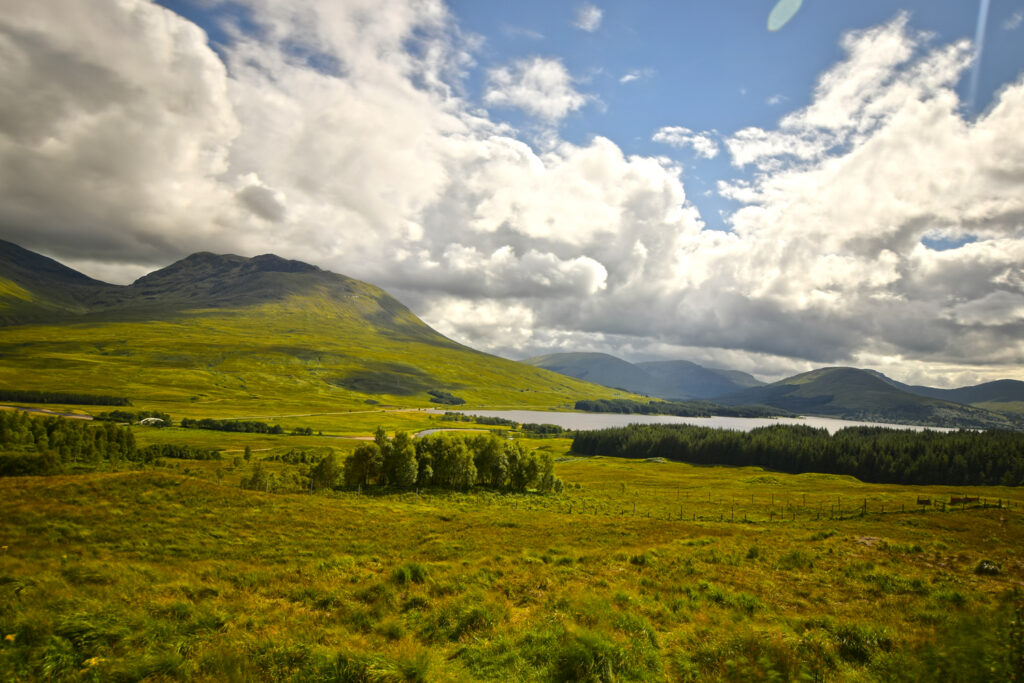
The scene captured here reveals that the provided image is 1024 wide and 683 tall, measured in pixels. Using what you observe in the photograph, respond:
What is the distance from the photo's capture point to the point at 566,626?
13297mm

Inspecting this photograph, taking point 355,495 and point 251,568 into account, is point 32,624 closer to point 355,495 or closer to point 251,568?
point 251,568

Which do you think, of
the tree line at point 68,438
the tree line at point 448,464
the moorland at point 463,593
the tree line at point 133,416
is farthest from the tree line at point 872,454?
the tree line at point 133,416

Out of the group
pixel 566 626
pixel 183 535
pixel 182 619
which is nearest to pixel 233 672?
pixel 182 619

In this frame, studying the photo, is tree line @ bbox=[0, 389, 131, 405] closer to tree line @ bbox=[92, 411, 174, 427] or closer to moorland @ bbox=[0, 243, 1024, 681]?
tree line @ bbox=[92, 411, 174, 427]

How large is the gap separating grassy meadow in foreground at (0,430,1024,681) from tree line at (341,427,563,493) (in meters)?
33.9

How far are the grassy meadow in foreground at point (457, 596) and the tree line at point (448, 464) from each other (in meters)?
33.9

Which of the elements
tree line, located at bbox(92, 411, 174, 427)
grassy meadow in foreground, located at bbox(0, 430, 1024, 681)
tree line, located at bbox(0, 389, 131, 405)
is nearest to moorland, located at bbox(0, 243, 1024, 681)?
grassy meadow in foreground, located at bbox(0, 430, 1024, 681)

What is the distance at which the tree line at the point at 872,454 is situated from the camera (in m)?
138

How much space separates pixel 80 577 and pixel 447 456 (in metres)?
61.1

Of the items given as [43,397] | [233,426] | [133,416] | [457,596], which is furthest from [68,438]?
[43,397]

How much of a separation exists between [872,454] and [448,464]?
159 m

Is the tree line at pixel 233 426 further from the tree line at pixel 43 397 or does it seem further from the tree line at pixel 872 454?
the tree line at pixel 872 454

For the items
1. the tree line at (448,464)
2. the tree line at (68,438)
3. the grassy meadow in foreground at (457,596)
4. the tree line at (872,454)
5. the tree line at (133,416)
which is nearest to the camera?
the grassy meadow in foreground at (457,596)

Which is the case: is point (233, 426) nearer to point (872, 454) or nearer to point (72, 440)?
point (72, 440)
